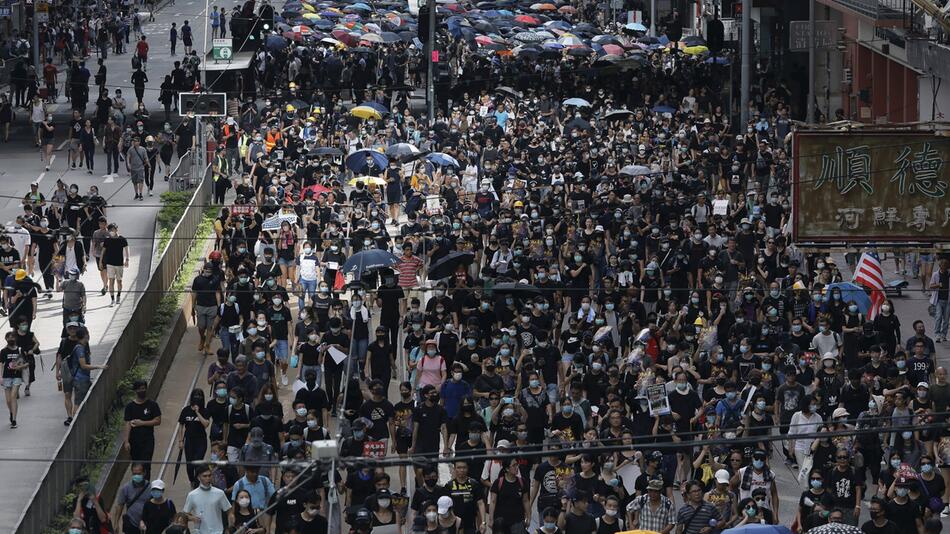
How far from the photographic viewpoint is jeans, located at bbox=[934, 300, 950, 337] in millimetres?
26703

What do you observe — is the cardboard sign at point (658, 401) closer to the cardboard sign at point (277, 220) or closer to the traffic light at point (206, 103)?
the cardboard sign at point (277, 220)

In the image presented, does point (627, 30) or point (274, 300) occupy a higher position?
point (627, 30)

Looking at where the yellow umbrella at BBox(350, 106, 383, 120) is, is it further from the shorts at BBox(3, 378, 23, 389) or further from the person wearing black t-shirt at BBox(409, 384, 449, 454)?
the person wearing black t-shirt at BBox(409, 384, 449, 454)

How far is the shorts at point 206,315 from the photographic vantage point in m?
26.1

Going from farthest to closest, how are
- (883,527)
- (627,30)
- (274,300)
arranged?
(627,30)
(274,300)
(883,527)

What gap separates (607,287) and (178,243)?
28.9ft

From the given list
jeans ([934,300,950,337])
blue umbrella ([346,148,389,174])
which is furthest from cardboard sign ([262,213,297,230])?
jeans ([934,300,950,337])

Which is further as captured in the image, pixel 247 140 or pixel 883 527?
pixel 247 140

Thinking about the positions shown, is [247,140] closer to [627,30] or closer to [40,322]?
[40,322]

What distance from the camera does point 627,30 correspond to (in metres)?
68.1

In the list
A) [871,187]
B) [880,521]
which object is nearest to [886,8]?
[871,187]

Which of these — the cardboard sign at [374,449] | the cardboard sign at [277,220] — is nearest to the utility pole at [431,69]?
the cardboard sign at [277,220]

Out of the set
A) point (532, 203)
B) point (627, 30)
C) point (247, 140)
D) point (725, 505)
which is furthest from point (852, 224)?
point (627, 30)

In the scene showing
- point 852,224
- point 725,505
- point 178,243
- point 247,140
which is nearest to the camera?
point 725,505
